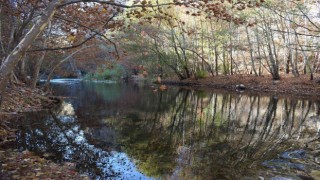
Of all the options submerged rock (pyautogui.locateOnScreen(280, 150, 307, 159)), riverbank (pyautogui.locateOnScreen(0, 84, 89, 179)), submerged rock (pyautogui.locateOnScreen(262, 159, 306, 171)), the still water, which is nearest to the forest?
riverbank (pyautogui.locateOnScreen(0, 84, 89, 179))

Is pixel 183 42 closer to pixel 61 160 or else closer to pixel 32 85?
pixel 32 85

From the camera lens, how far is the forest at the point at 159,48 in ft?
23.0

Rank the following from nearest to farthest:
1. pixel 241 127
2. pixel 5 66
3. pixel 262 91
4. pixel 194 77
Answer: pixel 5 66, pixel 241 127, pixel 262 91, pixel 194 77

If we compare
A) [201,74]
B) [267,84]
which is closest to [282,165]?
[267,84]

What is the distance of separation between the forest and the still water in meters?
0.27

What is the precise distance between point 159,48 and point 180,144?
31.9 m

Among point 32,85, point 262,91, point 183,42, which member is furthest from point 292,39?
point 32,85

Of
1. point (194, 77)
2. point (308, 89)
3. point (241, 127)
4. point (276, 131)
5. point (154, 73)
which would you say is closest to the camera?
point (276, 131)

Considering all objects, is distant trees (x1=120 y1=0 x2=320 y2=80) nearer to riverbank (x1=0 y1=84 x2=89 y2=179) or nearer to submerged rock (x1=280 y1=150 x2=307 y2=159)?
submerged rock (x1=280 y1=150 x2=307 y2=159)

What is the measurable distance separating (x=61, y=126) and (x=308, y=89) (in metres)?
20.4

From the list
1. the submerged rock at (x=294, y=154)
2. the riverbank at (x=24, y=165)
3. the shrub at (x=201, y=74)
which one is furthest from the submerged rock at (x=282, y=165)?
the shrub at (x=201, y=74)

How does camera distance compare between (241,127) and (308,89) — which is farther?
(308,89)

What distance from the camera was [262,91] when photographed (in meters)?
28.4

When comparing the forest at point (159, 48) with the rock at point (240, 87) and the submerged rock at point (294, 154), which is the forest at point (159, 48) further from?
the submerged rock at point (294, 154)
